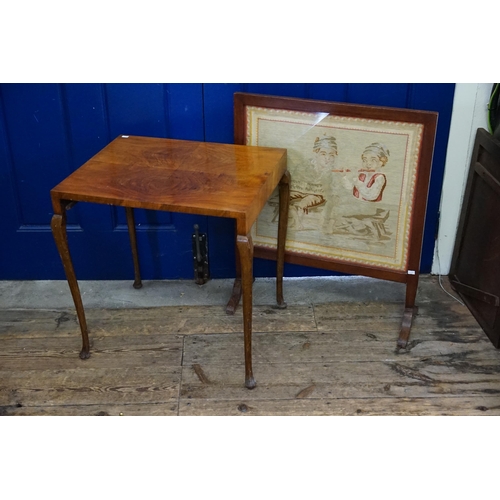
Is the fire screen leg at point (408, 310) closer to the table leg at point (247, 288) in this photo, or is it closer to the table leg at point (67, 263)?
the table leg at point (247, 288)

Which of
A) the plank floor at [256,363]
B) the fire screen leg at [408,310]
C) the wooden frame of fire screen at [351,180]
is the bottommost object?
the plank floor at [256,363]

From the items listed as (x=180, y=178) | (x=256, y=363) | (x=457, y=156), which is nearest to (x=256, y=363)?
(x=256, y=363)

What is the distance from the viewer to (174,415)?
198 centimetres

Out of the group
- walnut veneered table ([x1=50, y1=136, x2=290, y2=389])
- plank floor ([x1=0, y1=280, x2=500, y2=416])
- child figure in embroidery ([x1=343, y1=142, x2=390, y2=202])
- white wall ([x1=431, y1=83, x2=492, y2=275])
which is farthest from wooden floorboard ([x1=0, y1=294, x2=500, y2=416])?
child figure in embroidery ([x1=343, y1=142, x2=390, y2=202])

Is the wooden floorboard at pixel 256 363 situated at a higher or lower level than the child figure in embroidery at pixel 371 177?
lower

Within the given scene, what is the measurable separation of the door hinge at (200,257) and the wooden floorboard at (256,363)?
0.58 feet

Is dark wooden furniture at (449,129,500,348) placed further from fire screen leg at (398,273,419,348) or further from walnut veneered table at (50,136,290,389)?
walnut veneered table at (50,136,290,389)

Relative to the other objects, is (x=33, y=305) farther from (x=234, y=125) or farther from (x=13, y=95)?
(x=234, y=125)

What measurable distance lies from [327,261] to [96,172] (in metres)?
0.88

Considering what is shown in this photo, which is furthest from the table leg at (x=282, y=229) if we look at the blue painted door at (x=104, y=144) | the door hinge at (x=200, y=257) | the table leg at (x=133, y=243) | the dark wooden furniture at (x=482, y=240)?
the dark wooden furniture at (x=482, y=240)

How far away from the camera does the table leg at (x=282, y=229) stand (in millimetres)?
2246

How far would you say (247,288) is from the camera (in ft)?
6.25

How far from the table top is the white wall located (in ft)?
2.16
